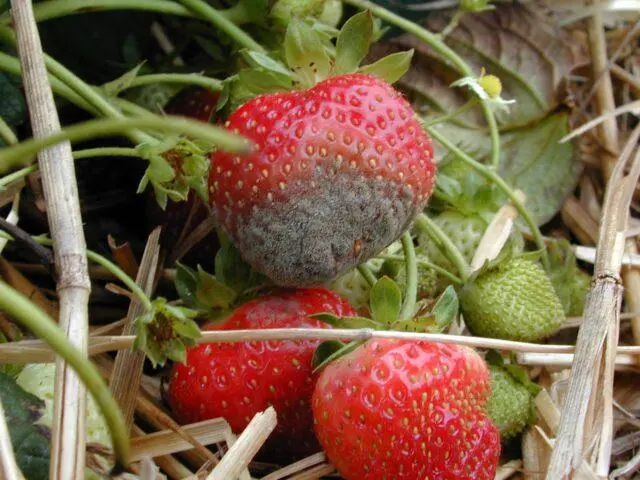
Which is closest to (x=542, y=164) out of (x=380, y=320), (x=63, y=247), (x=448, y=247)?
(x=448, y=247)

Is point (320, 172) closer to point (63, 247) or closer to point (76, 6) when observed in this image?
point (63, 247)

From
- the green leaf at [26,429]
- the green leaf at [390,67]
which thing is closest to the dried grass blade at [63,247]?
the green leaf at [26,429]

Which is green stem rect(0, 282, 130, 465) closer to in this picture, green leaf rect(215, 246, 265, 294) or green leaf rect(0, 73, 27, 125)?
green leaf rect(215, 246, 265, 294)

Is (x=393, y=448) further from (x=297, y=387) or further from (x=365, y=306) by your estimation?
(x=365, y=306)

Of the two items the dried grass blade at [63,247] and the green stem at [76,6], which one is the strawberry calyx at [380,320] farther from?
the green stem at [76,6]

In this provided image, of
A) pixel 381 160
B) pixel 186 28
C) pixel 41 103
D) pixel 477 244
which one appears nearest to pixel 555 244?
pixel 477 244

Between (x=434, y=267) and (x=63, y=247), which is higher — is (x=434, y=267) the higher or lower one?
the lower one
